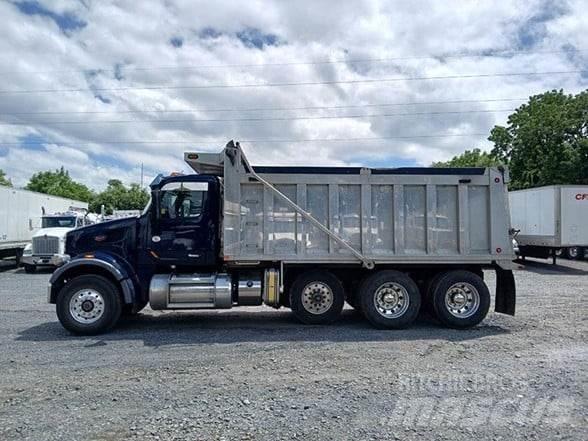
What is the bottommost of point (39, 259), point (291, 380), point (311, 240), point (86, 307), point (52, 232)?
point (291, 380)

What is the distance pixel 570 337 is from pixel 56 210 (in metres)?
25.4

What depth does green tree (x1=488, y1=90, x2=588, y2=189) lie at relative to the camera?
3089cm

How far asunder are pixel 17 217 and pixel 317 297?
1735 cm

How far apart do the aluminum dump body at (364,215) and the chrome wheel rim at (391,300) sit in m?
0.47

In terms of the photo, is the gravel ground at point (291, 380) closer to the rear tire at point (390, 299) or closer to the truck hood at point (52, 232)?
the rear tire at point (390, 299)

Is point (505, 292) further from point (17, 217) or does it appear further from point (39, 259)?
point (17, 217)

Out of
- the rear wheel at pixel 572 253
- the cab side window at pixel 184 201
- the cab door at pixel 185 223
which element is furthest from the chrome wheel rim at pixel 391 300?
the rear wheel at pixel 572 253

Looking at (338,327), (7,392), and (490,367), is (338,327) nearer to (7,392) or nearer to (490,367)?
(490,367)

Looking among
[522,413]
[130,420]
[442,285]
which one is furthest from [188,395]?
[442,285]

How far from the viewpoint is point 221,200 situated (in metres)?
8.41

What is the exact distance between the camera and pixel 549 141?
106 feet

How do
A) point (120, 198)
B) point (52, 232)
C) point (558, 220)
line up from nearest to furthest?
point (558, 220) < point (52, 232) < point (120, 198)

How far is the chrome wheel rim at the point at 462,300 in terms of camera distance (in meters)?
8.18

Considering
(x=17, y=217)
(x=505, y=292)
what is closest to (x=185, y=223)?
(x=505, y=292)
